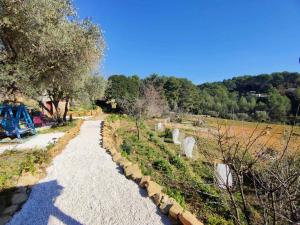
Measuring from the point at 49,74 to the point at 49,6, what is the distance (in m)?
3.68

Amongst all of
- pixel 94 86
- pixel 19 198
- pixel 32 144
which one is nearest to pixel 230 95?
pixel 19 198

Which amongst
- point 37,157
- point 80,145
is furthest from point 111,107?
point 37,157

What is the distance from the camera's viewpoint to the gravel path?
5117 millimetres

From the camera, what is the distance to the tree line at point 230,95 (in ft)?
13.1

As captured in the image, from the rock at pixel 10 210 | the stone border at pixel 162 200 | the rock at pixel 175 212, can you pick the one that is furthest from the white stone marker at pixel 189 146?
the rock at pixel 10 210

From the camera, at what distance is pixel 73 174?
753 centimetres

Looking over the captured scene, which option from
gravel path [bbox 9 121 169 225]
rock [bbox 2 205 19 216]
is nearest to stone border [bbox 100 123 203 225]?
gravel path [bbox 9 121 169 225]

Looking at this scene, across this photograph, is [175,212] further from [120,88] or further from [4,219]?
[120,88]

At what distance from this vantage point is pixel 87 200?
5855 millimetres

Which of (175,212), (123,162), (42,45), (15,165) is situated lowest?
(175,212)


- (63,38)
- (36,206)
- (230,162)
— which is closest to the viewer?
(230,162)

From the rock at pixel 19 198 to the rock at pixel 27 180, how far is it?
23.5 inches

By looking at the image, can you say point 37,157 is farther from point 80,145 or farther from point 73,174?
point 80,145

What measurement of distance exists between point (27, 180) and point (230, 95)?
18.4 ft
